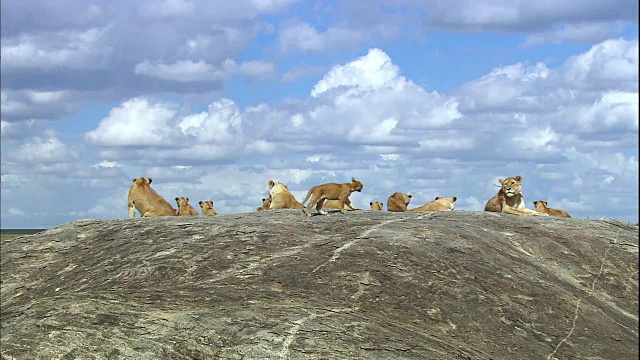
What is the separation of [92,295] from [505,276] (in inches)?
335

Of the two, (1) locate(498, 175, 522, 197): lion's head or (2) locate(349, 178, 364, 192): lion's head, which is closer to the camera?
(2) locate(349, 178, 364, 192): lion's head

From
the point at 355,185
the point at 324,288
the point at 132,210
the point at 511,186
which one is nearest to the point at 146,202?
the point at 132,210

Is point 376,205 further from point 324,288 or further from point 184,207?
point 324,288

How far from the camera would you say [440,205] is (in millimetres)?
35469

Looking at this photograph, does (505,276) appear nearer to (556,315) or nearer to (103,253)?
(556,315)

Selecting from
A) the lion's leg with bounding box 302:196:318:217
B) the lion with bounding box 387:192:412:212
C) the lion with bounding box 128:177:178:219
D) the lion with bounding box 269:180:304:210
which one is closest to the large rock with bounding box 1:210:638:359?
the lion's leg with bounding box 302:196:318:217

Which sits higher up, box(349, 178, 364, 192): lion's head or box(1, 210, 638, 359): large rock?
box(349, 178, 364, 192): lion's head

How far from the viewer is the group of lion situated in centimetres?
2516

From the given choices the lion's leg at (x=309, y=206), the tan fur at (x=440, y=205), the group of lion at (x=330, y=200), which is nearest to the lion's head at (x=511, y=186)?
the group of lion at (x=330, y=200)

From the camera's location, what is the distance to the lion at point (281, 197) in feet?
113

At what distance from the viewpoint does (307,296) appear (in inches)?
655

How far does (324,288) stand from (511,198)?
15.2 metres

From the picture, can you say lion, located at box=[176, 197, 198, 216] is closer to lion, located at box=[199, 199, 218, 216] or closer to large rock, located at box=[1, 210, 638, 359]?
lion, located at box=[199, 199, 218, 216]

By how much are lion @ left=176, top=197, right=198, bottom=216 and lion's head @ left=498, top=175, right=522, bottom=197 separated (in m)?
12.9
